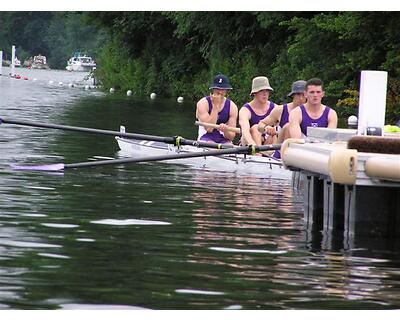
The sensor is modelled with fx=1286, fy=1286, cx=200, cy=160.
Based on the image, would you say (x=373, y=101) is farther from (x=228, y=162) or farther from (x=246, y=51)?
(x=246, y=51)

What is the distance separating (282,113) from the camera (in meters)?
17.4

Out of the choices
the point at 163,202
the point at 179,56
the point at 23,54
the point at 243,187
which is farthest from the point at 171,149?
the point at 23,54

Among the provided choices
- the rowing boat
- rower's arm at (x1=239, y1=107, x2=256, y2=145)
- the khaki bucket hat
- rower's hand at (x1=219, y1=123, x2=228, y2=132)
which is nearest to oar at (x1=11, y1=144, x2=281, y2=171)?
the rowing boat

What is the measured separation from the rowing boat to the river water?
14.1 inches

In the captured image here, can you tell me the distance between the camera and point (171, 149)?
2000cm

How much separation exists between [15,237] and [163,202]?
3.36 meters

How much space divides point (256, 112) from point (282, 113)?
0.97 m

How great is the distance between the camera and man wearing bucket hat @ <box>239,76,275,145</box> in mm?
17938

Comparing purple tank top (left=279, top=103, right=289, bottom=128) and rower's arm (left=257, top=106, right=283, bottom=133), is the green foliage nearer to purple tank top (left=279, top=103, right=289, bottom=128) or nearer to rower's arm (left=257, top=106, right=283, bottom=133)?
rower's arm (left=257, top=106, right=283, bottom=133)

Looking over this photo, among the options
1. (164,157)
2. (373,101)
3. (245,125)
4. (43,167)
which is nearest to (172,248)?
(373,101)

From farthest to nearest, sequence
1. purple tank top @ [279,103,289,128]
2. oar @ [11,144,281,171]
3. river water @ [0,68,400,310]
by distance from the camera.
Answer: purple tank top @ [279,103,289,128] < oar @ [11,144,281,171] < river water @ [0,68,400,310]

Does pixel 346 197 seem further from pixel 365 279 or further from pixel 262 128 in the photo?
pixel 262 128

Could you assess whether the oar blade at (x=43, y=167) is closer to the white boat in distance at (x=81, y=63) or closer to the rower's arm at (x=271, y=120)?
the rower's arm at (x=271, y=120)

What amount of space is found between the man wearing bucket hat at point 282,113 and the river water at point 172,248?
864mm
